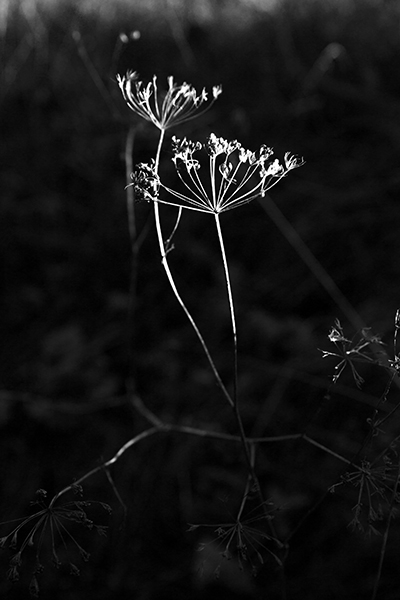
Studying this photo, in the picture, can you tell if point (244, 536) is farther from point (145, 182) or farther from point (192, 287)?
point (192, 287)

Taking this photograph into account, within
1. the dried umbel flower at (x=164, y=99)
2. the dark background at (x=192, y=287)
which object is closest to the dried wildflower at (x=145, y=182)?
the dried umbel flower at (x=164, y=99)

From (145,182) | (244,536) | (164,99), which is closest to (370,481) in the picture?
(244,536)

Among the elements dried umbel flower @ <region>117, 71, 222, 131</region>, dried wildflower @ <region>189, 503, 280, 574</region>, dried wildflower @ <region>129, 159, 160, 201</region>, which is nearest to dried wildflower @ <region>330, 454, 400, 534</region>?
dried wildflower @ <region>189, 503, 280, 574</region>

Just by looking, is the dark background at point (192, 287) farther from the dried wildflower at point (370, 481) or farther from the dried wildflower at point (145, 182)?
the dried wildflower at point (145, 182)

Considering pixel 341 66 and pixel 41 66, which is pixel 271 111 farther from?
pixel 41 66

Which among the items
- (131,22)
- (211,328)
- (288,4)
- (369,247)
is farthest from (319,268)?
(131,22)

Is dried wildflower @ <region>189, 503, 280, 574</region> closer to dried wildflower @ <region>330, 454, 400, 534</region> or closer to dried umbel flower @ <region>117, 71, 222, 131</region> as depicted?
dried wildflower @ <region>330, 454, 400, 534</region>

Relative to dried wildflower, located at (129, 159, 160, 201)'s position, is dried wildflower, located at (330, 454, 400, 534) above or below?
below

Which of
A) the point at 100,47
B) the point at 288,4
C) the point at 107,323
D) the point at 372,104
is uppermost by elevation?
the point at 100,47

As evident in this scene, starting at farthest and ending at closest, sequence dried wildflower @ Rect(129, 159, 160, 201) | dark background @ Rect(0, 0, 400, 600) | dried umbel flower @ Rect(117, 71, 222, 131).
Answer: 1. dark background @ Rect(0, 0, 400, 600)
2. dried umbel flower @ Rect(117, 71, 222, 131)
3. dried wildflower @ Rect(129, 159, 160, 201)
